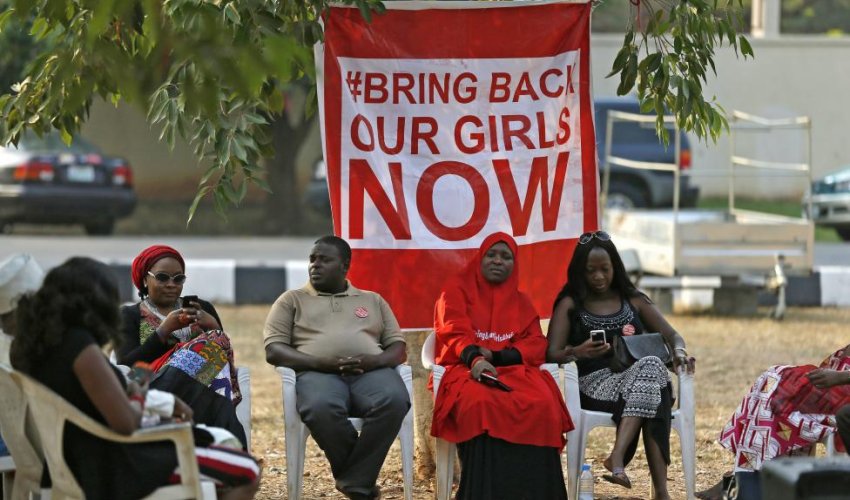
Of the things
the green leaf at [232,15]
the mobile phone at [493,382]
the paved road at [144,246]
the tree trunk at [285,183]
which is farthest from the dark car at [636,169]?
the green leaf at [232,15]

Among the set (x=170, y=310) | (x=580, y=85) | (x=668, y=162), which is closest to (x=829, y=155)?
(x=668, y=162)

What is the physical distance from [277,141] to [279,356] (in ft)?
50.8

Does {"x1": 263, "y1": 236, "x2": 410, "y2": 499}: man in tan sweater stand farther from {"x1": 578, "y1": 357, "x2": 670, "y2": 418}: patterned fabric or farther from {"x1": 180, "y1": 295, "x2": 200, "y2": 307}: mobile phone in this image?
{"x1": 578, "y1": 357, "x2": 670, "y2": 418}: patterned fabric

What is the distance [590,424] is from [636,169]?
13902 millimetres

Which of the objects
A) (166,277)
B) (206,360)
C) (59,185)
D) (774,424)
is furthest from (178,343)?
(59,185)

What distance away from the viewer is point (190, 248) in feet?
60.0

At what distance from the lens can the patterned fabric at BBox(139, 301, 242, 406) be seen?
6004 mm

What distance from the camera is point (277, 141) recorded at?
2166 centimetres

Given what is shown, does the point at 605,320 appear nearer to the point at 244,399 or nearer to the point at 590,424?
the point at 590,424

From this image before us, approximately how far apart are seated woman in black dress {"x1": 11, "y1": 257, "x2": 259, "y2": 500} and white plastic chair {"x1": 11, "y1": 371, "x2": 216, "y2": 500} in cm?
3

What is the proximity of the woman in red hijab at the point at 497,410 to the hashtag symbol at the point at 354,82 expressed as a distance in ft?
4.00

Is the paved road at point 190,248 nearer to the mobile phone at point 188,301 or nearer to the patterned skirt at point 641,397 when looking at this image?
the mobile phone at point 188,301

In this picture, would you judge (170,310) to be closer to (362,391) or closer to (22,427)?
(362,391)

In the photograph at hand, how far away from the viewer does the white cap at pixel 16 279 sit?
16.3ft
